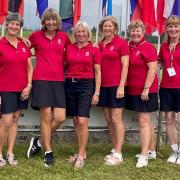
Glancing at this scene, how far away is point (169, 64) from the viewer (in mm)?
5629

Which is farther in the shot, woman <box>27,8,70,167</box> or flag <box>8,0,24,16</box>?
flag <box>8,0,24,16</box>

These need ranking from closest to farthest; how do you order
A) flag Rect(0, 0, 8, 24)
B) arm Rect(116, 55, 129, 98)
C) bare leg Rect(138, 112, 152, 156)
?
arm Rect(116, 55, 129, 98)
bare leg Rect(138, 112, 152, 156)
flag Rect(0, 0, 8, 24)

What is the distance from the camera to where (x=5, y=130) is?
5363 mm

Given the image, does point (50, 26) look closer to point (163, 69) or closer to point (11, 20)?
point (11, 20)

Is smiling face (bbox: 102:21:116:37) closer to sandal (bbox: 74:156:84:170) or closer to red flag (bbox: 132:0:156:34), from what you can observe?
sandal (bbox: 74:156:84:170)

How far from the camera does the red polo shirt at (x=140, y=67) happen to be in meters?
5.44

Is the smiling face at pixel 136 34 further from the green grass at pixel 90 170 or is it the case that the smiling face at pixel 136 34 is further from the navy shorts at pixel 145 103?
the green grass at pixel 90 170

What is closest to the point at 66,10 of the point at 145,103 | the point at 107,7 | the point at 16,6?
the point at 107,7

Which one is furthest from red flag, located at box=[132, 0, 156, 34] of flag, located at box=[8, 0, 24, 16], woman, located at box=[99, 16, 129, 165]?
woman, located at box=[99, 16, 129, 165]

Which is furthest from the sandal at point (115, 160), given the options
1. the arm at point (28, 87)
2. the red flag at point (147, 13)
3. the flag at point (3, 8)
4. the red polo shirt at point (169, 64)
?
the flag at point (3, 8)

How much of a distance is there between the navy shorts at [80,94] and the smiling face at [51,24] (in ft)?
2.17

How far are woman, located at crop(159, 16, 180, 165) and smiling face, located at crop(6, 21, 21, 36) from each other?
1910 mm

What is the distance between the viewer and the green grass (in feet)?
16.7

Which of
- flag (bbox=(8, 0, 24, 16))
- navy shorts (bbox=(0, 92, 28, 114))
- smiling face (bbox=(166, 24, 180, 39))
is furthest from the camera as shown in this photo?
flag (bbox=(8, 0, 24, 16))
